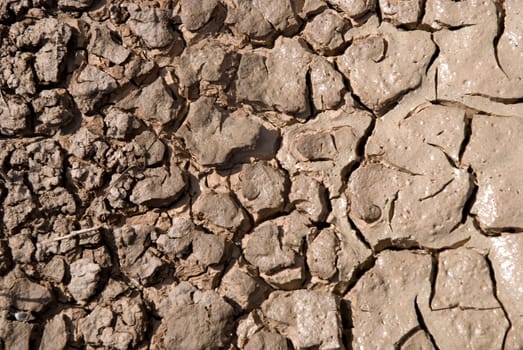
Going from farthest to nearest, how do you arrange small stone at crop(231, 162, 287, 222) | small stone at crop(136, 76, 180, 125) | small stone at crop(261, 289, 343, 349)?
small stone at crop(136, 76, 180, 125), small stone at crop(231, 162, 287, 222), small stone at crop(261, 289, 343, 349)

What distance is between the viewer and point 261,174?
2541 millimetres

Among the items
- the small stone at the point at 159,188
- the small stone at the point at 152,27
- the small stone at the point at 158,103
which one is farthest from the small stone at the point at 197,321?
the small stone at the point at 152,27

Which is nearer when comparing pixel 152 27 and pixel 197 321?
pixel 197 321

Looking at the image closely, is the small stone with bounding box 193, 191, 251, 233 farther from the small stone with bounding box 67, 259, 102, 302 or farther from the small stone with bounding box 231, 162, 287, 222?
the small stone with bounding box 67, 259, 102, 302

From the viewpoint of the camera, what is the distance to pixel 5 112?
2709 mm

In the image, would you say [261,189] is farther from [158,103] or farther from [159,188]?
[158,103]

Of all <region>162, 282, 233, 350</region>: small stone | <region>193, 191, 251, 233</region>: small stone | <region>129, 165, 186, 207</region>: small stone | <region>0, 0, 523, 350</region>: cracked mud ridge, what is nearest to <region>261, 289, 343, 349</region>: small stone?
<region>0, 0, 523, 350</region>: cracked mud ridge

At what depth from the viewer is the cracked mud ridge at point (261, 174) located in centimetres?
234

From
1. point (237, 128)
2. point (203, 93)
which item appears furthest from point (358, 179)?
point (203, 93)

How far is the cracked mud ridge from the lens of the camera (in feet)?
7.66

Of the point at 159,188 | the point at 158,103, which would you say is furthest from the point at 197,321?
the point at 158,103

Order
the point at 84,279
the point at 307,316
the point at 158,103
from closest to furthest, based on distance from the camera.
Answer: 1. the point at 307,316
2. the point at 84,279
3. the point at 158,103

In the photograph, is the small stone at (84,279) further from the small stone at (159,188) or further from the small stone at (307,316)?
the small stone at (307,316)

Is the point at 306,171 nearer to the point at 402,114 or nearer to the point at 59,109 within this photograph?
the point at 402,114
